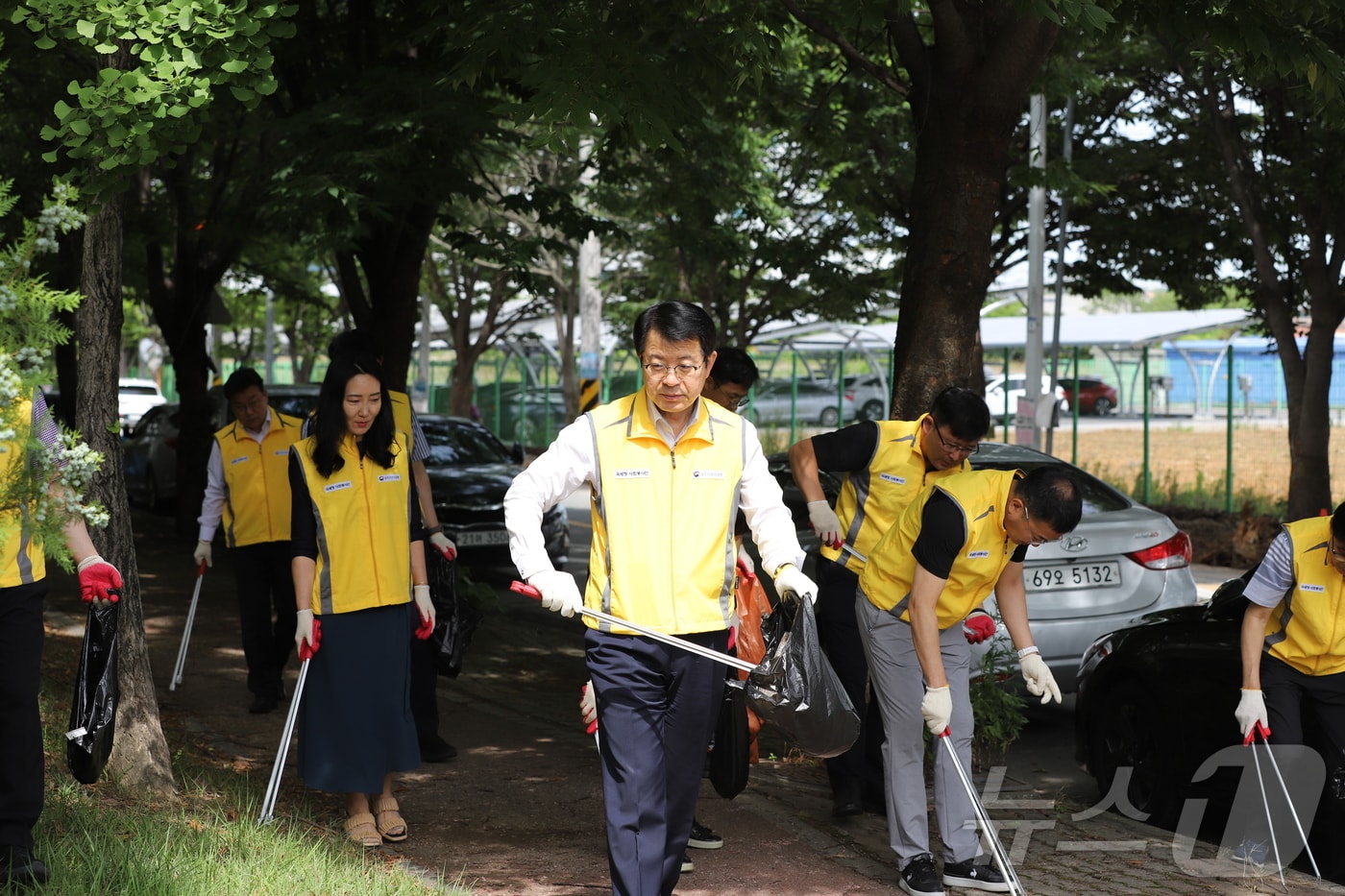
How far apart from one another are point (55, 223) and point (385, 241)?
7875 millimetres

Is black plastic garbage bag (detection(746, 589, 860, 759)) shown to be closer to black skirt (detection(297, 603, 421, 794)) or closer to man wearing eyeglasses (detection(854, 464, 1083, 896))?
man wearing eyeglasses (detection(854, 464, 1083, 896))

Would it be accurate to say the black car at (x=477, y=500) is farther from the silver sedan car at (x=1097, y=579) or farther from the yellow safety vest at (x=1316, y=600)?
the yellow safety vest at (x=1316, y=600)

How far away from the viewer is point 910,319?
295 inches

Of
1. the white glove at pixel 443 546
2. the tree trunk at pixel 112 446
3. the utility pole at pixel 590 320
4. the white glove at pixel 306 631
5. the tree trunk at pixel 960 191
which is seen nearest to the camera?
the white glove at pixel 306 631

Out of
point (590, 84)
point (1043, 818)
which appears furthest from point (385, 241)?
point (1043, 818)

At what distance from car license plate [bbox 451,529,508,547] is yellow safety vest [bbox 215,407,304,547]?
461 cm

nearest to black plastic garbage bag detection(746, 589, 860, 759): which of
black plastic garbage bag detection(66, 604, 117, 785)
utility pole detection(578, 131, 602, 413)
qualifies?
black plastic garbage bag detection(66, 604, 117, 785)

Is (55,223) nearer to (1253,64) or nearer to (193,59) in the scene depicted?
(193,59)

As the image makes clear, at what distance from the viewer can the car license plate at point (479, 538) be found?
42.7ft

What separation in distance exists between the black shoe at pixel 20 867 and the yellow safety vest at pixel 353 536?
1472 mm

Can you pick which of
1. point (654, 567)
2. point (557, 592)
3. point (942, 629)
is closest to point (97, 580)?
point (557, 592)

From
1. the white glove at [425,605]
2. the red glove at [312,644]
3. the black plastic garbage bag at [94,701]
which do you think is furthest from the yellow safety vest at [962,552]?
the black plastic garbage bag at [94,701]

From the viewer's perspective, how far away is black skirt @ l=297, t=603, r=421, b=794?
18.5 feet

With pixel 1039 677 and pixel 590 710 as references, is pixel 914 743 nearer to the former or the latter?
pixel 1039 677
